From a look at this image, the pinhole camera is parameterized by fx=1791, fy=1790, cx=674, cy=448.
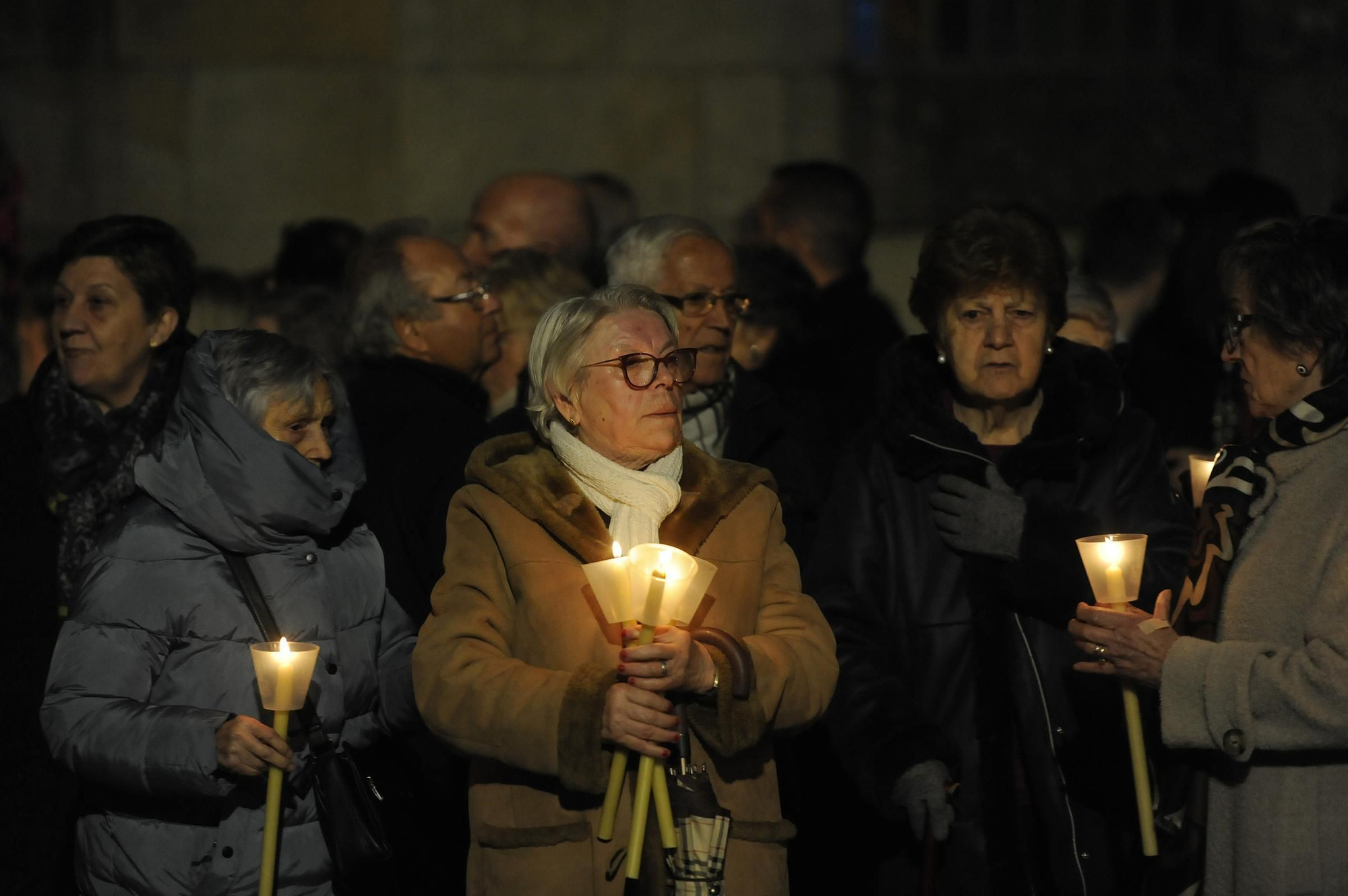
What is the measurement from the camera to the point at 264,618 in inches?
167

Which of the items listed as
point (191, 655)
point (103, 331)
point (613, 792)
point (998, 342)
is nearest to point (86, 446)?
point (103, 331)

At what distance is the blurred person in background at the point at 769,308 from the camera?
6.34 meters

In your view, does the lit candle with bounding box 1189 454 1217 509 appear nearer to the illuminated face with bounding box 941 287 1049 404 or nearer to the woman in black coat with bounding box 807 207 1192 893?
the woman in black coat with bounding box 807 207 1192 893

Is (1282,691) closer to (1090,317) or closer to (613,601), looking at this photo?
(613,601)

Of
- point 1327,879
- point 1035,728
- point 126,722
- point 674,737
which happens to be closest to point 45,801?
point 126,722

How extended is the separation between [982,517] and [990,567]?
0.53 ft

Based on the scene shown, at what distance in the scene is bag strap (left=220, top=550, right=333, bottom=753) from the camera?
165 inches

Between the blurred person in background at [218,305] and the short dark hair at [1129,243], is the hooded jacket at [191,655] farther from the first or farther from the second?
the short dark hair at [1129,243]

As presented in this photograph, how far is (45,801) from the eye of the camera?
4.93 meters

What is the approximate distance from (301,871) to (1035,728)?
1.85 metres

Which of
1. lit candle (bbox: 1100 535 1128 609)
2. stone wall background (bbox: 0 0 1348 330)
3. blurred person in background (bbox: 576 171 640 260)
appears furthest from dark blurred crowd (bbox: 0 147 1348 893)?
stone wall background (bbox: 0 0 1348 330)

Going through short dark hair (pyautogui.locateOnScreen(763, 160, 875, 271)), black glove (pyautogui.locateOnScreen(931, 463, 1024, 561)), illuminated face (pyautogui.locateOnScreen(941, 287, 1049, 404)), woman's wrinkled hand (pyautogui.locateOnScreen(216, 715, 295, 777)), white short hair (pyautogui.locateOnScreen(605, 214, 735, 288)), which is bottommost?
woman's wrinkled hand (pyautogui.locateOnScreen(216, 715, 295, 777))

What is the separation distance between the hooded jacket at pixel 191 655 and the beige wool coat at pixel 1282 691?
1.89 meters

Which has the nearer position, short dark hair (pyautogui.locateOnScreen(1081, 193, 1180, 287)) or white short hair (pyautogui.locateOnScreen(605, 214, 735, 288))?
white short hair (pyautogui.locateOnScreen(605, 214, 735, 288))
